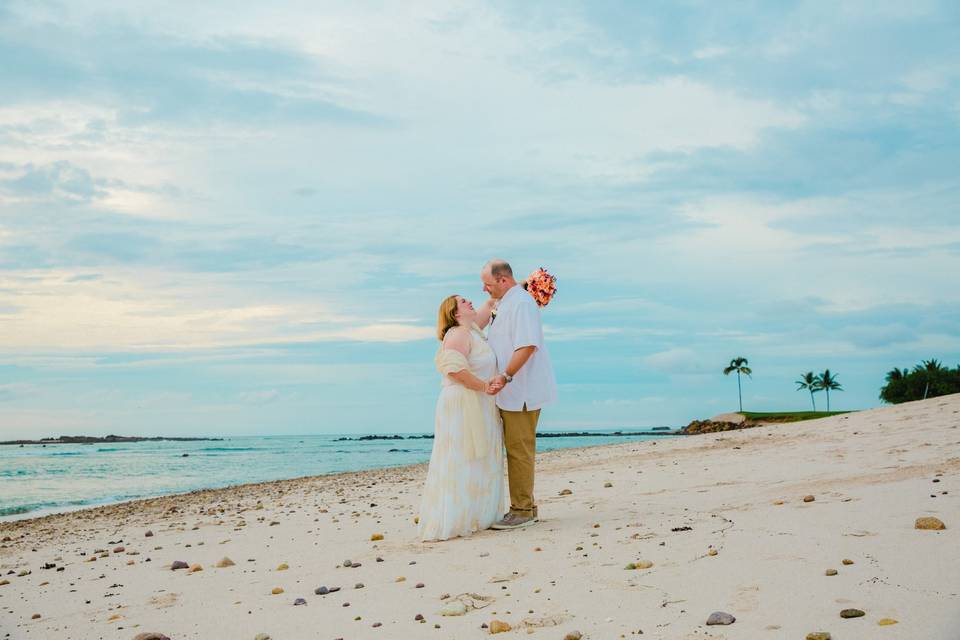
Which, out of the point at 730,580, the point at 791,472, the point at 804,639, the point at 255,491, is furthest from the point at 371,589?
the point at 255,491

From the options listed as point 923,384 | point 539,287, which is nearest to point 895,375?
point 923,384

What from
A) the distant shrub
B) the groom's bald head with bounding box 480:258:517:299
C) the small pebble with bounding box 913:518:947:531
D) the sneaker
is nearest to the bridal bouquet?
the groom's bald head with bounding box 480:258:517:299

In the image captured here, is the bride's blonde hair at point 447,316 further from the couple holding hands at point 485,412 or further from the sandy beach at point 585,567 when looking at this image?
the sandy beach at point 585,567

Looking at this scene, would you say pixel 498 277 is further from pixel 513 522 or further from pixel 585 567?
pixel 585 567

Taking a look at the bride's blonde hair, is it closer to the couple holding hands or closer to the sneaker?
the couple holding hands

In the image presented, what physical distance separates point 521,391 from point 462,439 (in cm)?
83

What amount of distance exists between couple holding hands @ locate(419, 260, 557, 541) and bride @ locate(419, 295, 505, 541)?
0.04 feet

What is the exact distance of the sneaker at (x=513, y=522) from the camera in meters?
8.51

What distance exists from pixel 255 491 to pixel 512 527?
14533 millimetres

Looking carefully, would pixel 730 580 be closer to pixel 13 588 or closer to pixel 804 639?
pixel 804 639

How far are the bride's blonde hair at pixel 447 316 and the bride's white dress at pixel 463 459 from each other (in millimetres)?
242

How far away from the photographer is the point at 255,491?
69.9 ft

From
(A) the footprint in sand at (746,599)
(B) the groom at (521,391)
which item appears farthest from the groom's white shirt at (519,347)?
(A) the footprint in sand at (746,599)

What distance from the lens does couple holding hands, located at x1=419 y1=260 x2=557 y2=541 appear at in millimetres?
8438
